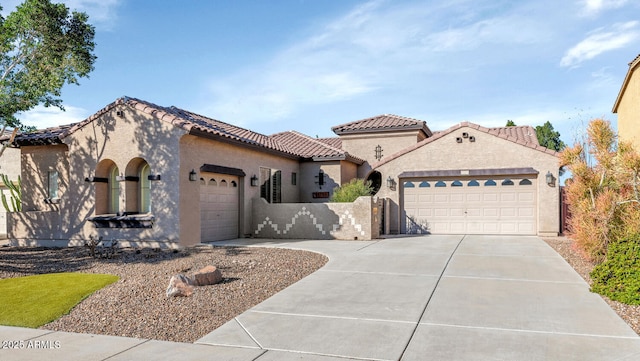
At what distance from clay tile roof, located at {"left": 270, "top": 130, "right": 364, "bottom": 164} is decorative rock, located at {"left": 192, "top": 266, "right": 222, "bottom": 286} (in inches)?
527

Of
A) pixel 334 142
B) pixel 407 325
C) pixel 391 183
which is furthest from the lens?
pixel 334 142

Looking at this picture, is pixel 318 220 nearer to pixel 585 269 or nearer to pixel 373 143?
pixel 373 143

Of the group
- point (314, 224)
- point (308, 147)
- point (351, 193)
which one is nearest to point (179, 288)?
point (314, 224)

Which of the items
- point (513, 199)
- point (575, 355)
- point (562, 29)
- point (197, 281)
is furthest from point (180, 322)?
point (513, 199)

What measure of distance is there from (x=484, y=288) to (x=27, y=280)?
9.46 meters

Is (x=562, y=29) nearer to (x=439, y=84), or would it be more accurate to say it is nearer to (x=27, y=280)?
(x=439, y=84)

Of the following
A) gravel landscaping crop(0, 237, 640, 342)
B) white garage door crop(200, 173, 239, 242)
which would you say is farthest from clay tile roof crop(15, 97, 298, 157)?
gravel landscaping crop(0, 237, 640, 342)

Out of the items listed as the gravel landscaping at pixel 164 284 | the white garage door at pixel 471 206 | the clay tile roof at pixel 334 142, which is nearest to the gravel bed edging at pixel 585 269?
the white garage door at pixel 471 206

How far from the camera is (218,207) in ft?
54.9

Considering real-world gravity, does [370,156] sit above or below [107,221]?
above

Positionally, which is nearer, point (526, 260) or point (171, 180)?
point (526, 260)

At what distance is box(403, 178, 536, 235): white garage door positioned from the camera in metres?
19.0

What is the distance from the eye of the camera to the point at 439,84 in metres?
18.4

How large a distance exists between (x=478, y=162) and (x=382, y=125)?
6508mm
